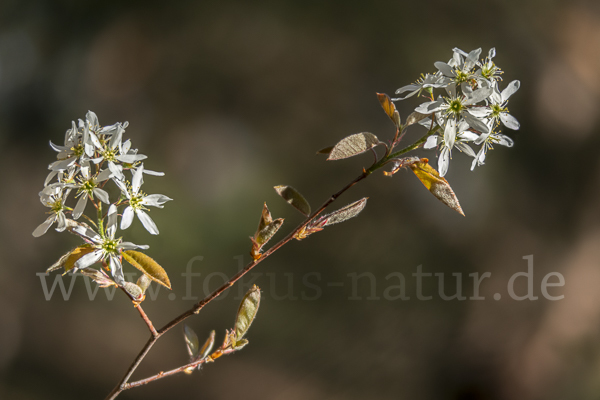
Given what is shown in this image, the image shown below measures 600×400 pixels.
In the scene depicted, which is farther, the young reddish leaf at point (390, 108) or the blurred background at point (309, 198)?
the blurred background at point (309, 198)

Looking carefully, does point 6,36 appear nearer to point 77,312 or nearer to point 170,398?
point 77,312

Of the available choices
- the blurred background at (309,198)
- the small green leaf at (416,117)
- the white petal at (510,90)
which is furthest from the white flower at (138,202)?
the blurred background at (309,198)

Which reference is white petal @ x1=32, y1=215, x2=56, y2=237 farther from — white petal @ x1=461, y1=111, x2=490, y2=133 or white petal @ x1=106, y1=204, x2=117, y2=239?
white petal @ x1=461, y1=111, x2=490, y2=133

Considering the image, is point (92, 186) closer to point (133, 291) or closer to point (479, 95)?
point (133, 291)

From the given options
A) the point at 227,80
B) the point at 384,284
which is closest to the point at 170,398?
the point at 384,284

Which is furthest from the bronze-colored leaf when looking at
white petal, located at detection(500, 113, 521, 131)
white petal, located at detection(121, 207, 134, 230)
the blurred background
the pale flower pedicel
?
the blurred background

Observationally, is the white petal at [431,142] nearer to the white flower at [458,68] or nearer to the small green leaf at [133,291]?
the white flower at [458,68]
